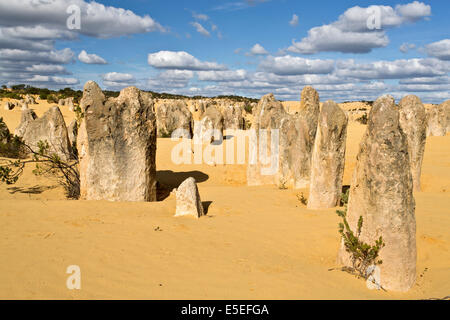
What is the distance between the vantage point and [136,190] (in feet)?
26.4

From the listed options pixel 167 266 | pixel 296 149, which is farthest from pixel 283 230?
pixel 296 149

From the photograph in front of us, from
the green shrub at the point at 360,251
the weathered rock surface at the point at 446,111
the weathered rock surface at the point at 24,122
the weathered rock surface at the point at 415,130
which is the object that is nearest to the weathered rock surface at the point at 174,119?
the weathered rock surface at the point at 24,122

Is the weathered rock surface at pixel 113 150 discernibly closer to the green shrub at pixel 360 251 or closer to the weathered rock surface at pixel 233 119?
the green shrub at pixel 360 251

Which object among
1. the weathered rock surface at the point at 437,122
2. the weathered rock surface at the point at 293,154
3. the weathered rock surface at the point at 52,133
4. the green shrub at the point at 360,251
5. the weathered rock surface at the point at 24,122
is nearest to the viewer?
the green shrub at the point at 360,251

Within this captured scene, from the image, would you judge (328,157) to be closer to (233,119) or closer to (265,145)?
(265,145)

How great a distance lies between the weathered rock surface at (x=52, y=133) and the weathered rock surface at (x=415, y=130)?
10760 mm

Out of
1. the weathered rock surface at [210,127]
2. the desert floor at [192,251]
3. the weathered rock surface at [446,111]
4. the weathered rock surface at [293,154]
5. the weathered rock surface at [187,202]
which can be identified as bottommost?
the desert floor at [192,251]

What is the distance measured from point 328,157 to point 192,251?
12.9 feet

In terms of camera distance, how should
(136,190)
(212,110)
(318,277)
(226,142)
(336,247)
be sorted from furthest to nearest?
1. (212,110)
2. (226,142)
3. (136,190)
4. (336,247)
5. (318,277)

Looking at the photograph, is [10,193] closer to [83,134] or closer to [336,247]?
[83,134]

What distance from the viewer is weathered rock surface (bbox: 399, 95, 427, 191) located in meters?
9.63

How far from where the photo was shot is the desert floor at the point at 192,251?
3.49 m
